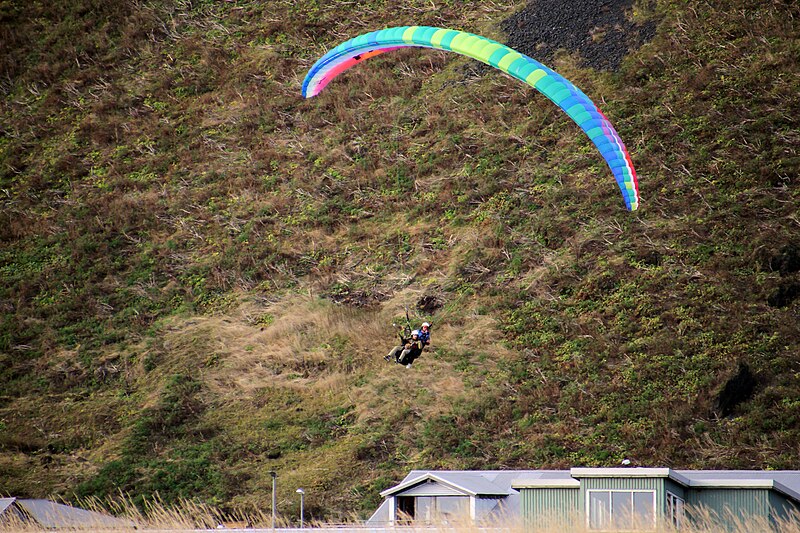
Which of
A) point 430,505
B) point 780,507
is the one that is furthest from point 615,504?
point 430,505

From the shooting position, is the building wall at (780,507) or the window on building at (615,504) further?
the building wall at (780,507)

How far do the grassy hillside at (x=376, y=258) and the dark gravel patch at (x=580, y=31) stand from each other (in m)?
0.42

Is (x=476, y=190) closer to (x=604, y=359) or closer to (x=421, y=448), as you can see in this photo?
(x=604, y=359)

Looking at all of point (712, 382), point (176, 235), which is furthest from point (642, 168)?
point (176, 235)

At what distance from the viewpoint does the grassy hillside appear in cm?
3005

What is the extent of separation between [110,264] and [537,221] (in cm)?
1779

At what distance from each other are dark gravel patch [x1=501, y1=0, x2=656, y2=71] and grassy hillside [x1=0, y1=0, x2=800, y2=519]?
418 millimetres

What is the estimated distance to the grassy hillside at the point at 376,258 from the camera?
30.0 metres

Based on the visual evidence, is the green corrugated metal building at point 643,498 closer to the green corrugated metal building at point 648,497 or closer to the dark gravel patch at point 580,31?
the green corrugated metal building at point 648,497

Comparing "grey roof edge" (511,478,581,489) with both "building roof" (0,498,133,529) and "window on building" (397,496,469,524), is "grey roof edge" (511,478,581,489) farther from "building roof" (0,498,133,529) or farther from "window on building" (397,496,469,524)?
"building roof" (0,498,133,529)

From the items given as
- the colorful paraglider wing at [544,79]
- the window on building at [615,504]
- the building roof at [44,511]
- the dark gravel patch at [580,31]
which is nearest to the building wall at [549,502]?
the window on building at [615,504]

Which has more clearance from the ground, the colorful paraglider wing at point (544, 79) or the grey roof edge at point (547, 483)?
the colorful paraglider wing at point (544, 79)

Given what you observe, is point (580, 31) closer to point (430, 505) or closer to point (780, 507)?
point (430, 505)

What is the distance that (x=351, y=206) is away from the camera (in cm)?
4172
